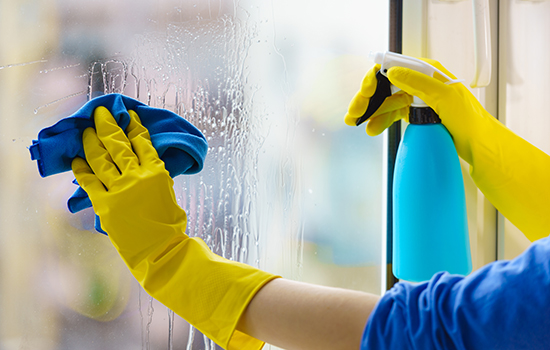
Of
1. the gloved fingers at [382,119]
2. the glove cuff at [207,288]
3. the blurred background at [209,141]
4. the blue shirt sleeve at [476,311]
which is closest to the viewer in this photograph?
the blue shirt sleeve at [476,311]

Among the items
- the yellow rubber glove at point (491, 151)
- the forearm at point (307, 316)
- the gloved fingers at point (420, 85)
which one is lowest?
the forearm at point (307, 316)

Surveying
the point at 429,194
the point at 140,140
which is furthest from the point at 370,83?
the point at 140,140

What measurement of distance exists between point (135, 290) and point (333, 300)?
1.56 feet

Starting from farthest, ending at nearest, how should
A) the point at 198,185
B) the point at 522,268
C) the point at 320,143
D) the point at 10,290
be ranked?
the point at 320,143, the point at 198,185, the point at 10,290, the point at 522,268

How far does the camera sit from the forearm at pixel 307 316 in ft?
1.15

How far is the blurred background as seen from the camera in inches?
25.1

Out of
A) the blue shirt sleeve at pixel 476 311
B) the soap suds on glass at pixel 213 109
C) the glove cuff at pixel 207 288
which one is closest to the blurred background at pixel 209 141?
the soap suds on glass at pixel 213 109

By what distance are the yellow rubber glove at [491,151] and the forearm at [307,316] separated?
0.44 metres

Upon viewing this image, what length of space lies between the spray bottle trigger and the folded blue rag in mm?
335

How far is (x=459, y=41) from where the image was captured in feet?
2.93

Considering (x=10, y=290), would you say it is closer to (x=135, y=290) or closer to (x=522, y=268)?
(x=135, y=290)

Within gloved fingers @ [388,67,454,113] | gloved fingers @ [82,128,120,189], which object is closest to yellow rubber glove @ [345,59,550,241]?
gloved fingers @ [388,67,454,113]

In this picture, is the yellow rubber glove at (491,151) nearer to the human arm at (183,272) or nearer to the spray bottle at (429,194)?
the spray bottle at (429,194)

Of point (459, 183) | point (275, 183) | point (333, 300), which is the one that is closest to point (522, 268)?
point (333, 300)
